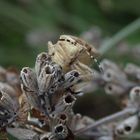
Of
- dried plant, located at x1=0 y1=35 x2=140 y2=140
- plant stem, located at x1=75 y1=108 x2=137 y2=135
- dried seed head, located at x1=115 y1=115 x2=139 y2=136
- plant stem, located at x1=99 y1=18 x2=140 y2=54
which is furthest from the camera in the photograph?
plant stem, located at x1=99 y1=18 x2=140 y2=54

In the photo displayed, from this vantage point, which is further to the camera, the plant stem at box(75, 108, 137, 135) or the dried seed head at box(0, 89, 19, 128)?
the plant stem at box(75, 108, 137, 135)

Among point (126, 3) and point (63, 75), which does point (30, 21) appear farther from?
point (63, 75)

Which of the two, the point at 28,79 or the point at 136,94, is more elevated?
the point at 136,94

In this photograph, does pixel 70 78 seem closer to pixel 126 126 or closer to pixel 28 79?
pixel 28 79

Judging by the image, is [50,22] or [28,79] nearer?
[28,79]

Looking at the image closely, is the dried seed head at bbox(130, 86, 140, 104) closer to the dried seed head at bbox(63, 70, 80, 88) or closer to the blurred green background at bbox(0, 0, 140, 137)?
the dried seed head at bbox(63, 70, 80, 88)

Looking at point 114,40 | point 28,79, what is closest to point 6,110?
point 28,79

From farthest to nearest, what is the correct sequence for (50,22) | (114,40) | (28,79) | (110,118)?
(50,22) → (114,40) → (110,118) → (28,79)

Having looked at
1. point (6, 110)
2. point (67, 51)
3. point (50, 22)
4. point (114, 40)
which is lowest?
point (6, 110)

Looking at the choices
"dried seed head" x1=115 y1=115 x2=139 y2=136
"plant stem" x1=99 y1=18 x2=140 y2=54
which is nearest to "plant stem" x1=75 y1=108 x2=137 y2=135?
"dried seed head" x1=115 y1=115 x2=139 y2=136

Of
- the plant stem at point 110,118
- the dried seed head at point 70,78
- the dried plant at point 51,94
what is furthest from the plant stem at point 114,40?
the dried seed head at point 70,78
